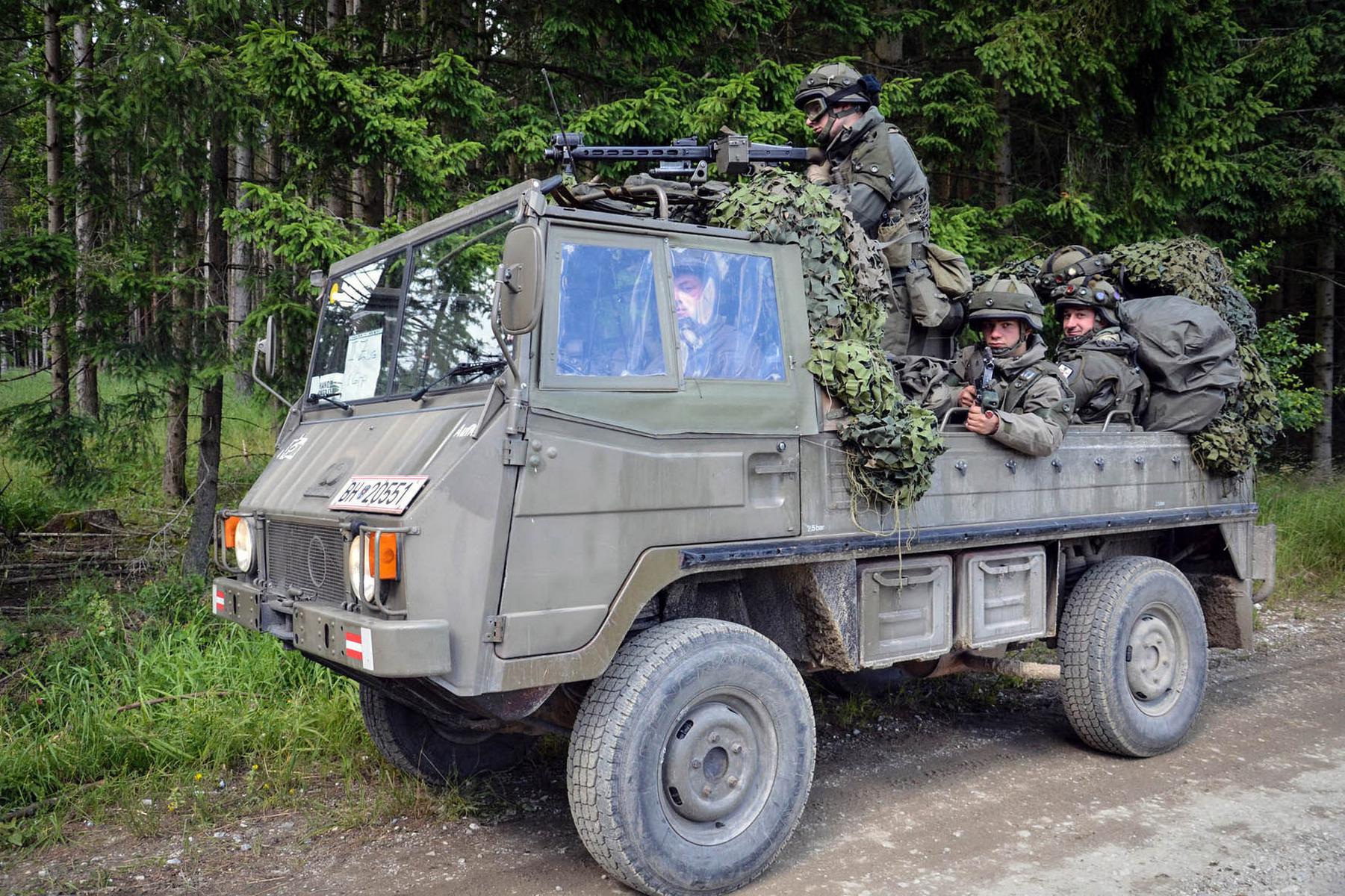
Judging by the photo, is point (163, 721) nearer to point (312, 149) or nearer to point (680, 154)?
point (312, 149)

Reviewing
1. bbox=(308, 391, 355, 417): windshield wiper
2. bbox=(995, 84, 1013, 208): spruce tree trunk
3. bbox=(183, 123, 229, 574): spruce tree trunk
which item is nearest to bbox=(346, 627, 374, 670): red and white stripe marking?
bbox=(308, 391, 355, 417): windshield wiper

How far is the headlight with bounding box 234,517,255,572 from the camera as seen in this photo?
4.50 meters

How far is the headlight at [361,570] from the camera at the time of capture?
355cm

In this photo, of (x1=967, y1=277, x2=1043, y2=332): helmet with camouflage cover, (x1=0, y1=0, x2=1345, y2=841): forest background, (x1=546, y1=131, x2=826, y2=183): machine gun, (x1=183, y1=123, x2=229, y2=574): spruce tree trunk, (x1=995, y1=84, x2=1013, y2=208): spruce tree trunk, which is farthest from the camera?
(x1=995, y1=84, x2=1013, y2=208): spruce tree trunk

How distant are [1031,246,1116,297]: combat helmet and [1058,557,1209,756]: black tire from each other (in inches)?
75.6

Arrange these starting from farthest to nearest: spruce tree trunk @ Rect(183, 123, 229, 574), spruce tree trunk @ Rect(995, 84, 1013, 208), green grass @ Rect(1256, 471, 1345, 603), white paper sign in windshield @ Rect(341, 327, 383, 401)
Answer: spruce tree trunk @ Rect(995, 84, 1013, 208)
green grass @ Rect(1256, 471, 1345, 603)
spruce tree trunk @ Rect(183, 123, 229, 574)
white paper sign in windshield @ Rect(341, 327, 383, 401)

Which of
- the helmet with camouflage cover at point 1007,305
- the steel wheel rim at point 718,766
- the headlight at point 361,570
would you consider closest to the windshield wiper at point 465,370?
the headlight at point 361,570

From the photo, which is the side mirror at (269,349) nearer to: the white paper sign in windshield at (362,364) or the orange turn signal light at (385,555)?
the white paper sign in windshield at (362,364)

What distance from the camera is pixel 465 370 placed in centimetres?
414

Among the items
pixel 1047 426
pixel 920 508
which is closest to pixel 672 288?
pixel 920 508

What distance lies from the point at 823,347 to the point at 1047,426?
4.42 ft

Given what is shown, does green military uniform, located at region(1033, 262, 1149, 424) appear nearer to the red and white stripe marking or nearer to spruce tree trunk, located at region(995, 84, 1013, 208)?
the red and white stripe marking

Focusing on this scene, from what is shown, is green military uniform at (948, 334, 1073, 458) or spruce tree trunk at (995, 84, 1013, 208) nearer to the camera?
green military uniform at (948, 334, 1073, 458)

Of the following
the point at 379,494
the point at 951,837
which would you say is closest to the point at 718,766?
the point at 951,837
